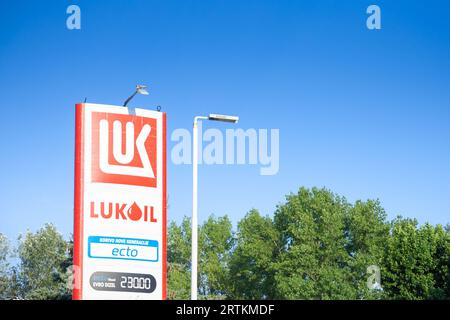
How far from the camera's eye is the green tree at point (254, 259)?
84812 mm

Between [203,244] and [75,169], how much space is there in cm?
6969

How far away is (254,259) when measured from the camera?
8662 cm

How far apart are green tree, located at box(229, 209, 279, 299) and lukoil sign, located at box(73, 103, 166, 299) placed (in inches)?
2192

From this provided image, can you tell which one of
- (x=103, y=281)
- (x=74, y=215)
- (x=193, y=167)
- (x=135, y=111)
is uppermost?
(x=135, y=111)

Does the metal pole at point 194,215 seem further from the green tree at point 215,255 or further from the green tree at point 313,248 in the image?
the green tree at point 215,255

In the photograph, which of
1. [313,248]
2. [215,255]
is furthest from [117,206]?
[215,255]

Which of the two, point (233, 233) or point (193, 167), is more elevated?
point (193, 167)

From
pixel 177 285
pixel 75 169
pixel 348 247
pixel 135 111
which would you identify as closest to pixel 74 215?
pixel 75 169

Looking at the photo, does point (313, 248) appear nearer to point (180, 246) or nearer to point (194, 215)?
point (180, 246)

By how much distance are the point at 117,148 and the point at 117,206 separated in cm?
197

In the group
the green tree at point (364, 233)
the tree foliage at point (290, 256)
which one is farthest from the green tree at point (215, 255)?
the green tree at point (364, 233)

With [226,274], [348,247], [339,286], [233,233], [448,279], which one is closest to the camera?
[448,279]
